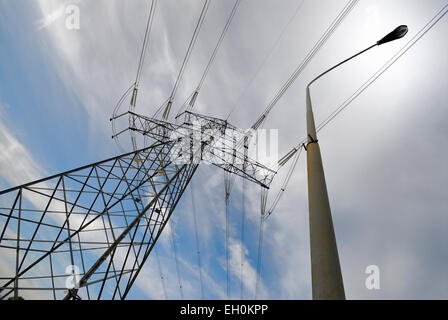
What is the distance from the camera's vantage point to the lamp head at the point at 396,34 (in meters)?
3.57

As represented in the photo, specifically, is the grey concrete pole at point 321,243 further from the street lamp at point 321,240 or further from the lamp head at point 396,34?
the lamp head at point 396,34

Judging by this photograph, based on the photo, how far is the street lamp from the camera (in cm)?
221

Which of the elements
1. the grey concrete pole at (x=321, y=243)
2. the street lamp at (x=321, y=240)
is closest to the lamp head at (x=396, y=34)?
the street lamp at (x=321, y=240)

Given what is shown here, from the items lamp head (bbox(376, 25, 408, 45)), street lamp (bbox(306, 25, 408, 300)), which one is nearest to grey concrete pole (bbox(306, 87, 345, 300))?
street lamp (bbox(306, 25, 408, 300))

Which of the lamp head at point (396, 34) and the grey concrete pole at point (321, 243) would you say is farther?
the lamp head at point (396, 34)

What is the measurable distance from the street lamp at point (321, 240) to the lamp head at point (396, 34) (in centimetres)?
3

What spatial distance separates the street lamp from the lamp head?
3 cm

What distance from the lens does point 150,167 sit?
421 inches

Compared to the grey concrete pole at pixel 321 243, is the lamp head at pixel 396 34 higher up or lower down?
higher up

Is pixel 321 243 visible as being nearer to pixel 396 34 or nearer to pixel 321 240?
pixel 321 240
